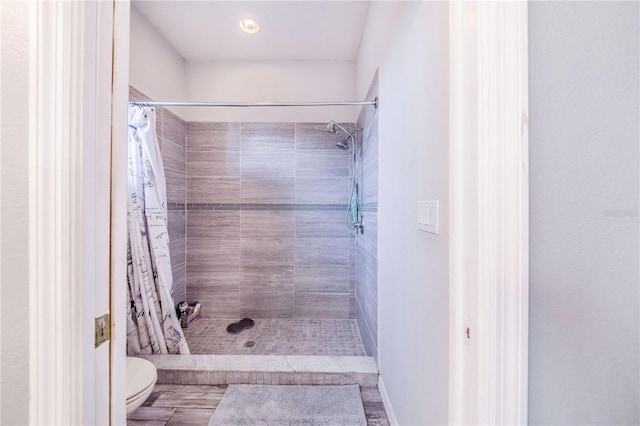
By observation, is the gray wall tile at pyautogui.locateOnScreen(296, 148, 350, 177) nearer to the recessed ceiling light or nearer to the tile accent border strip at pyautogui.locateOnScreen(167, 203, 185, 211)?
the recessed ceiling light

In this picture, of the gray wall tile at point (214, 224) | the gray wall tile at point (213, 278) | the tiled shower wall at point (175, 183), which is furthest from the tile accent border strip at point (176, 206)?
the gray wall tile at point (213, 278)

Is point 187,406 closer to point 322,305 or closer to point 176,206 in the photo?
point 322,305

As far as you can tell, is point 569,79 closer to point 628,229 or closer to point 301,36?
point 628,229

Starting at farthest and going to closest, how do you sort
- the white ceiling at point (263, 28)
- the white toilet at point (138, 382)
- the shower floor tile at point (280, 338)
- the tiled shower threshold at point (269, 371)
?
the shower floor tile at point (280, 338) → the white ceiling at point (263, 28) → the tiled shower threshold at point (269, 371) → the white toilet at point (138, 382)

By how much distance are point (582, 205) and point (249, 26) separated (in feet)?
9.20

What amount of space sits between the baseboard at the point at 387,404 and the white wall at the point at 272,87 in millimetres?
2506

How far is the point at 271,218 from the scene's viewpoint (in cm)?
309

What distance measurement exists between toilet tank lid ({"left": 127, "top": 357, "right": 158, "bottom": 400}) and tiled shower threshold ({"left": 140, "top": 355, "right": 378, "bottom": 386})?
0.50 m

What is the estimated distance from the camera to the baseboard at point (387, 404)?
4.89 ft

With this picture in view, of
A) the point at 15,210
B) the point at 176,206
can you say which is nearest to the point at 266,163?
the point at 176,206

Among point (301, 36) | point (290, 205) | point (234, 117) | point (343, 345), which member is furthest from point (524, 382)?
point (234, 117)

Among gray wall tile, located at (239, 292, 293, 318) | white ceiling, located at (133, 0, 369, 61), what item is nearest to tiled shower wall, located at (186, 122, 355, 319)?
gray wall tile, located at (239, 292, 293, 318)

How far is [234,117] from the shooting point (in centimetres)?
307

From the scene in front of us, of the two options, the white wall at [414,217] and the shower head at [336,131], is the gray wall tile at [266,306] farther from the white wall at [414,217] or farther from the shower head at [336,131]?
the shower head at [336,131]
